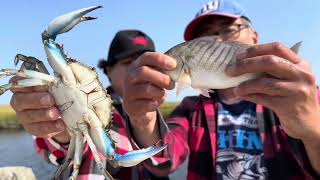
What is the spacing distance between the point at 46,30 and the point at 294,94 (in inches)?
55.2

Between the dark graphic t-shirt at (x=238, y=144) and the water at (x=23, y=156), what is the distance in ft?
33.5

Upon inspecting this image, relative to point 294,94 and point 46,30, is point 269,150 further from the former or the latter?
point 46,30

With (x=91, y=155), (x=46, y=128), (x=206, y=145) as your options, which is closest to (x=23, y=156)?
(x=91, y=155)

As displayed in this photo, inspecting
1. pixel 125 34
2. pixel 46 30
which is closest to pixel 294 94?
pixel 46 30

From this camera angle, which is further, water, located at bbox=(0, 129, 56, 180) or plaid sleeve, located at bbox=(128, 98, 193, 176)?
water, located at bbox=(0, 129, 56, 180)

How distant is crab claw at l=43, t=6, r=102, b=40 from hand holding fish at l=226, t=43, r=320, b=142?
0.93m

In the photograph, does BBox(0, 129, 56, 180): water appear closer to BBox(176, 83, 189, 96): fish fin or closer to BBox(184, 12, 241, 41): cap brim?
BBox(184, 12, 241, 41): cap brim

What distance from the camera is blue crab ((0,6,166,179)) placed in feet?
6.56

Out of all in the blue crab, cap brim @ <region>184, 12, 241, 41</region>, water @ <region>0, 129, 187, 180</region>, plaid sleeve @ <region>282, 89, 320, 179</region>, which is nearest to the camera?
the blue crab

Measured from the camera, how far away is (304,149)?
3.05 m

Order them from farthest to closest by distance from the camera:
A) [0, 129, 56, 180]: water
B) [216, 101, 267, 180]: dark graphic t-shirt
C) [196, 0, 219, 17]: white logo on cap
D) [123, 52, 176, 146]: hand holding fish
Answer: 1. [0, 129, 56, 180]: water
2. [196, 0, 219, 17]: white logo on cap
3. [216, 101, 267, 180]: dark graphic t-shirt
4. [123, 52, 176, 146]: hand holding fish

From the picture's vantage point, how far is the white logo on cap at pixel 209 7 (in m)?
3.93

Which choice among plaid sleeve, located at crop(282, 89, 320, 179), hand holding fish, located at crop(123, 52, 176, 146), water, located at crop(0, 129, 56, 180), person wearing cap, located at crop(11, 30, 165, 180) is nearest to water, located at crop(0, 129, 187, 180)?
water, located at crop(0, 129, 56, 180)

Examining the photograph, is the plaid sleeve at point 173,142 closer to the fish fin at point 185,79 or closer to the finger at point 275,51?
the fish fin at point 185,79
